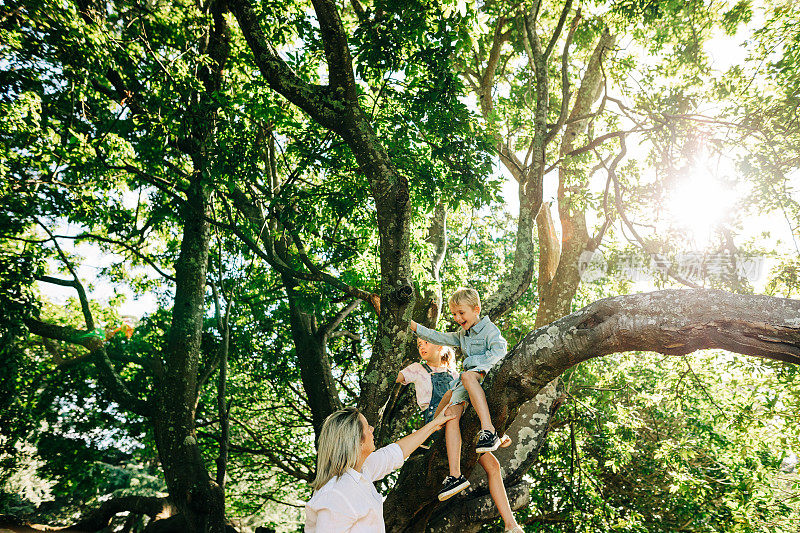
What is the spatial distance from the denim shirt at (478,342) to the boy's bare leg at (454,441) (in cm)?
48

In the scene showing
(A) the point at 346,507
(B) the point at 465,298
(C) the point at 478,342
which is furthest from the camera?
(B) the point at 465,298

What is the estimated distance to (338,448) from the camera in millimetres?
2928

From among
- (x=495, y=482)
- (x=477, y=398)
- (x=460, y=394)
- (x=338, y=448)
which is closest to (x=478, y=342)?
(x=460, y=394)

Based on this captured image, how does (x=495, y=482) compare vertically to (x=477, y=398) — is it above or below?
below

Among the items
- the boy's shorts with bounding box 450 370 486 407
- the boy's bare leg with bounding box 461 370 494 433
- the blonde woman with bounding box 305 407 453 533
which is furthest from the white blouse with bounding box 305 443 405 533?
the boy's shorts with bounding box 450 370 486 407

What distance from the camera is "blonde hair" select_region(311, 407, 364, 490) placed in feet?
9.55

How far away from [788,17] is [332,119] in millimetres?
7120

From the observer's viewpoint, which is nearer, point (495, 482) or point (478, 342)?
point (495, 482)

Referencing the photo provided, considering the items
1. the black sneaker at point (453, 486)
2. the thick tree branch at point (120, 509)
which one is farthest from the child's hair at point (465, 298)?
the thick tree branch at point (120, 509)

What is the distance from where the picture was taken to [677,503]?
8.96 meters

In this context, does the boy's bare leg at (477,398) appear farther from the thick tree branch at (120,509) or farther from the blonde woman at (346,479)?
the thick tree branch at (120,509)

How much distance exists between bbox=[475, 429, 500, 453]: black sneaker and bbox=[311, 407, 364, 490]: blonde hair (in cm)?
103

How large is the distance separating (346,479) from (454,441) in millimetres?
1196

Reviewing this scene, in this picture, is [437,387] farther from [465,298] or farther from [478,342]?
[465,298]
